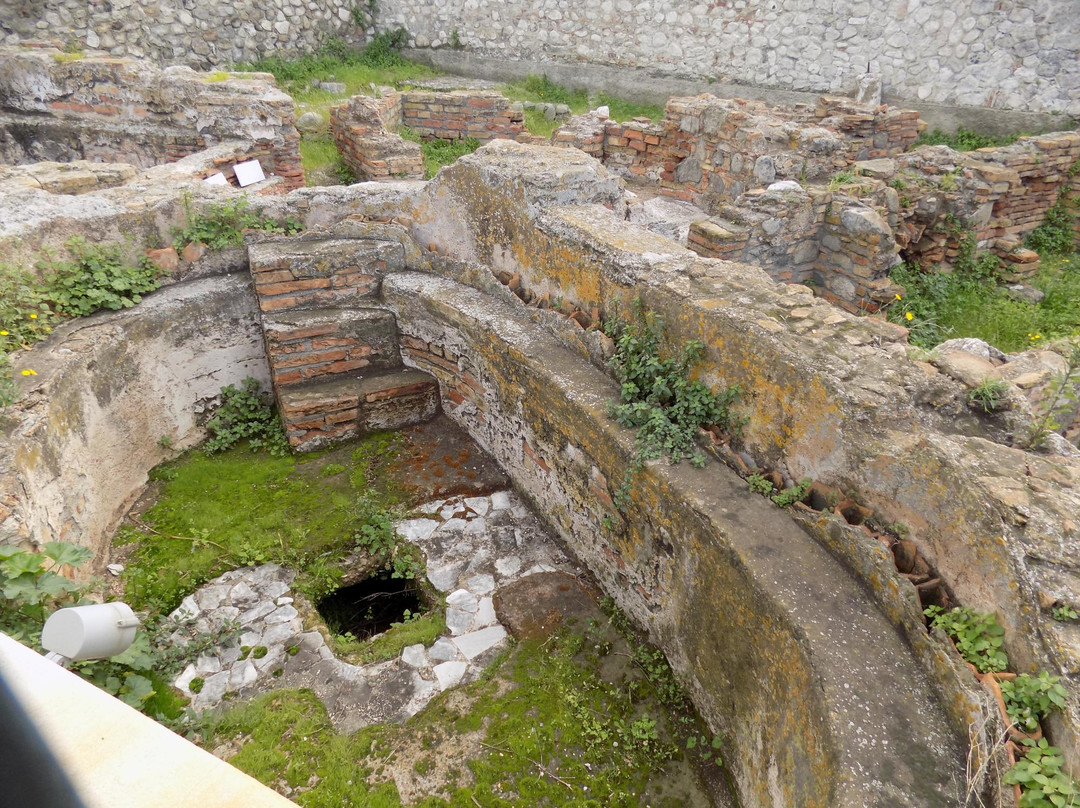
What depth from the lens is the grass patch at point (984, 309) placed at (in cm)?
548

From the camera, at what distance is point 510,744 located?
8.52ft

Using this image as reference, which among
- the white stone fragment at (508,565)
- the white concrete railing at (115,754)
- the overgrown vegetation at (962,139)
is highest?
the white concrete railing at (115,754)

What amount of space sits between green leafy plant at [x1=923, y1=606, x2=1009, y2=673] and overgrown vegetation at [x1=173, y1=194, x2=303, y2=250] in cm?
405

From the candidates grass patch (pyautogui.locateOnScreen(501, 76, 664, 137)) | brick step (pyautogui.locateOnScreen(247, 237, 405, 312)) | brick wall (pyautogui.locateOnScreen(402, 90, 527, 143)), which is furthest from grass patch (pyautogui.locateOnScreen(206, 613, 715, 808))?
grass patch (pyautogui.locateOnScreen(501, 76, 664, 137))

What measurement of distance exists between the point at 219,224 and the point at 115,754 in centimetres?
396

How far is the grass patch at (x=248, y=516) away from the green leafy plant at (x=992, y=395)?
2735mm

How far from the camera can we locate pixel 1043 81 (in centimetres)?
949

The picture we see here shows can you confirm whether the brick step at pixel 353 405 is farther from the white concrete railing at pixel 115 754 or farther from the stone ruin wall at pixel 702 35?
the stone ruin wall at pixel 702 35

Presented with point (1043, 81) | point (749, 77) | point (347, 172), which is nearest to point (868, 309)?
point (347, 172)

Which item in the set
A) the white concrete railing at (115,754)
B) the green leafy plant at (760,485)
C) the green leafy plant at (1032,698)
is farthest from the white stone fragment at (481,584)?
the white concrete railing at (115,754)

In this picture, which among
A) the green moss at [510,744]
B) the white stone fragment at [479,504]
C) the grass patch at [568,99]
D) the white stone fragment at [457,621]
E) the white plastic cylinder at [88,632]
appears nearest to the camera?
the white plastic cylinder at [88,632]

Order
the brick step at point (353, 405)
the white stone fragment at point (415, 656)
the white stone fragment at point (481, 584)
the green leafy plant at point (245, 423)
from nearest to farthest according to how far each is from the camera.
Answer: the white stone fragment at point (415, 656), the white stone fragment at point (481, 584), the brick step at point (353, 405), the green leafy plant at point (245, 423)

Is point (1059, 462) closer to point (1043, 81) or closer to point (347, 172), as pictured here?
point (347, 172)

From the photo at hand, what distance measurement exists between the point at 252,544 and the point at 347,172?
5995mm
